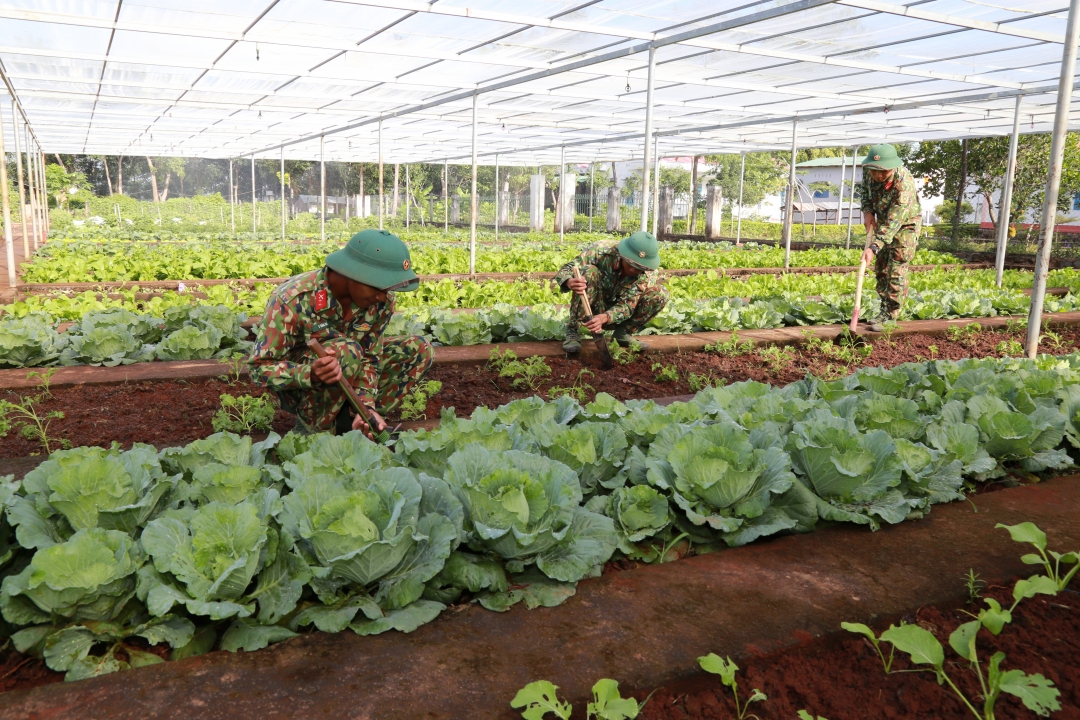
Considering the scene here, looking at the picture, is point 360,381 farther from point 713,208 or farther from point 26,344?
point 713,208

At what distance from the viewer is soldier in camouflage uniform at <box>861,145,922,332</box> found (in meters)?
6.94

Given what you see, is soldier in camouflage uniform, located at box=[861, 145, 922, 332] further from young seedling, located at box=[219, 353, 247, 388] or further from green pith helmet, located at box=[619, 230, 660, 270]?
young seedling, located at box=[219, 353, 247, 388]

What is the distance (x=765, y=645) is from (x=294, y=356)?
8.43 feet

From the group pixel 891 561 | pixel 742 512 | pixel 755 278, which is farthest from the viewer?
pixel 755 278

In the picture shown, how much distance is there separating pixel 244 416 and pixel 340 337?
2.78 feet

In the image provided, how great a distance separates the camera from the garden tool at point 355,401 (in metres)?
3.31

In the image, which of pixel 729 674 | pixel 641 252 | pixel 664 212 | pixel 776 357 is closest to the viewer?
pixel 729 674

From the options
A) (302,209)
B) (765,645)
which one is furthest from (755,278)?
(302,209)

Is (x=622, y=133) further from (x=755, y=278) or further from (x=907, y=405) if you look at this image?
(x=907, y=405)

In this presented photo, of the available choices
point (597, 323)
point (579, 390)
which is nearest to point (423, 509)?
point (579, 390)

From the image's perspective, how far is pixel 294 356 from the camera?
144 inches

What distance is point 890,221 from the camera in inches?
278

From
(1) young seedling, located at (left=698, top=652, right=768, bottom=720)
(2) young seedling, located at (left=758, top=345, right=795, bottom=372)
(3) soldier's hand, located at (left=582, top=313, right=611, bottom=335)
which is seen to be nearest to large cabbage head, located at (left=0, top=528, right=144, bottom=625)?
(1) young seedling, located at (left=698, top=652, right=768, bottom=720)

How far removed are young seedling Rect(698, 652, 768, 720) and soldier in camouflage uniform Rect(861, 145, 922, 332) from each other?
5825 mm
